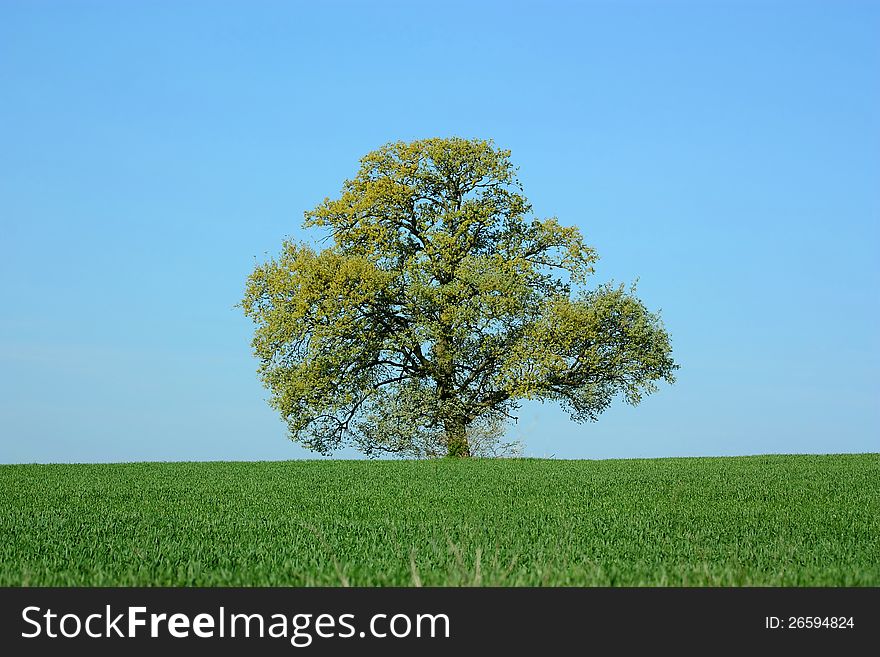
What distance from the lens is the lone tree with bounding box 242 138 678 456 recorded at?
31.0m

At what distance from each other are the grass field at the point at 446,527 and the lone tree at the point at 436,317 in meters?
7.17

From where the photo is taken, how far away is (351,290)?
30.9 metres

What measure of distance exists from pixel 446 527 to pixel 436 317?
65.1 ft

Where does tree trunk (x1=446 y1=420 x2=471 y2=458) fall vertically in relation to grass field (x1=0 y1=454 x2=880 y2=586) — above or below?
above

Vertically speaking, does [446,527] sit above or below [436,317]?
below

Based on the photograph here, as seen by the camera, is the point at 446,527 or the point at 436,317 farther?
the point at 436,317

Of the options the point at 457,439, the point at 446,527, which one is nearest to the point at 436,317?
the point at 457,439

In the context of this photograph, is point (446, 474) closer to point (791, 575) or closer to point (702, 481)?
point (702, 481)

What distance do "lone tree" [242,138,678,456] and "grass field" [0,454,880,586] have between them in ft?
23.5

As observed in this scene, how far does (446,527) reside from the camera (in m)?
11.9

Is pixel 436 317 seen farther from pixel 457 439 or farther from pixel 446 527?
pixel 446 527

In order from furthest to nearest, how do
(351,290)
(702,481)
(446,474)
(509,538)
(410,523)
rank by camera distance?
(351,290), (446,474), (702,481), (410,523), (509,538)
